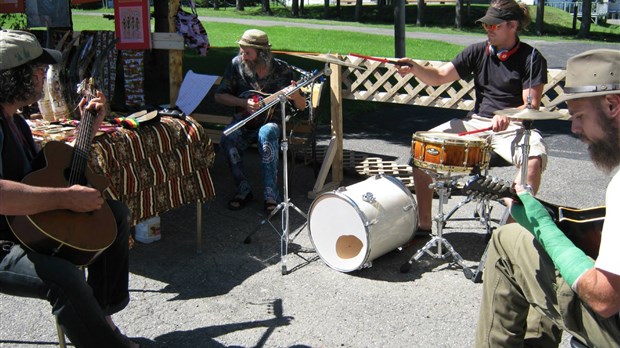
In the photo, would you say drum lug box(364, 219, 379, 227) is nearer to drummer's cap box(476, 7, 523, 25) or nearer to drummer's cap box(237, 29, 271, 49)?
drummer's cap box(476, 7, 523, 25)

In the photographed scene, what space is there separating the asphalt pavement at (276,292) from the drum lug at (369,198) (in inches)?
5.1

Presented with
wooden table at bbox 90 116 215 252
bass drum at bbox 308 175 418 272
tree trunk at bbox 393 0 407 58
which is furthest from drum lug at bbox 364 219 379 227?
tree trunk at bbox 393 0 407 58

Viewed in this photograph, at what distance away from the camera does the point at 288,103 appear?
5398 mm

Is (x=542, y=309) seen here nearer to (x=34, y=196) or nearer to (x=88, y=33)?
(x=34, y=196)

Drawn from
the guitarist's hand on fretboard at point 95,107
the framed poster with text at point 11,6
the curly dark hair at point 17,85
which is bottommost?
the guitarist's hand on fretboard at point 95,107

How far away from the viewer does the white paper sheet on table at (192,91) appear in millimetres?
5246

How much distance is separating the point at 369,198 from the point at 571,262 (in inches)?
77.1

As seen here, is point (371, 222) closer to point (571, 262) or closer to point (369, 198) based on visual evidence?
point (369, 198)

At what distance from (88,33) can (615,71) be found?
16.6 feet

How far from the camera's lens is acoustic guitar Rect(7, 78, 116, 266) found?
2709mm

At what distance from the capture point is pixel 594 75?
2.30 meters

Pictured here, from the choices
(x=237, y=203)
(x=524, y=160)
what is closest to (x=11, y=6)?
(x=237, y=203)

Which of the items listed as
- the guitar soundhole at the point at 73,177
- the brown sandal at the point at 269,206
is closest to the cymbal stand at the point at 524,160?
the brown sandal at the point at 269,206

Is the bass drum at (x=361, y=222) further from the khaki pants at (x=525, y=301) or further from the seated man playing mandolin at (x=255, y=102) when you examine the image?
the khaki pants at (x=525, y=301)
